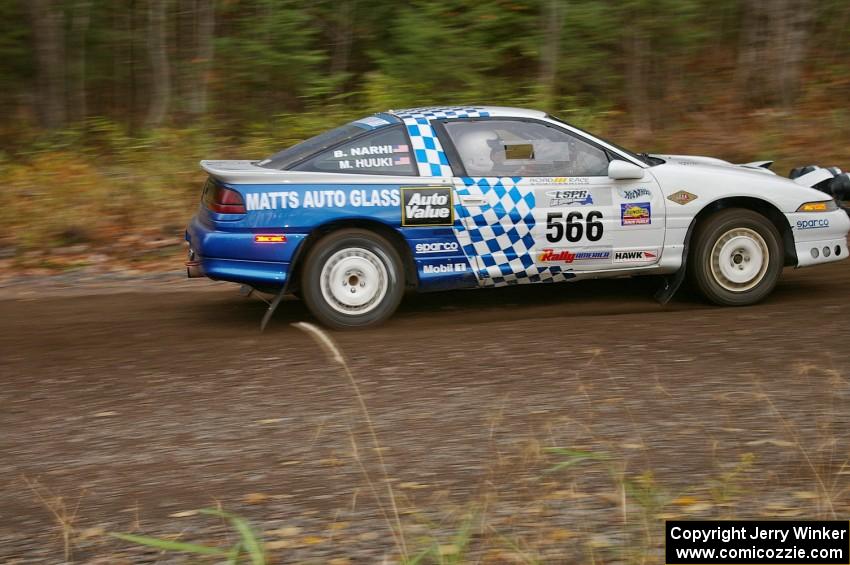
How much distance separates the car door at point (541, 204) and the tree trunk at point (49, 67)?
8289 millimetres

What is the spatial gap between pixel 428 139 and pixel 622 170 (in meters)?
1.44

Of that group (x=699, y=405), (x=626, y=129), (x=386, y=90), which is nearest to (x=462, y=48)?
(x=386, y=90)

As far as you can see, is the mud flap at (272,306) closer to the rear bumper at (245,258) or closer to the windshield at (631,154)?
the rear bumper at (245,258)

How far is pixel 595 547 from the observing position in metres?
3.93

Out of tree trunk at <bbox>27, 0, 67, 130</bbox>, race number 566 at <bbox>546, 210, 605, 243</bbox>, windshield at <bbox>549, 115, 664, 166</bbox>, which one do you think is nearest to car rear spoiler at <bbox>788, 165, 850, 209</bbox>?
windshield at <bbox>549, 115, 664, 166</bbox>

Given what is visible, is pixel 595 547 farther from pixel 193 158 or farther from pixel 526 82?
pixel 526 82

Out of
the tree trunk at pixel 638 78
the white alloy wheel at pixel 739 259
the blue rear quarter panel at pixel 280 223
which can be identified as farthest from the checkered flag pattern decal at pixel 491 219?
the tree trunk at pixel 638 78

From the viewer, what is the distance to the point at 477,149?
24.8 ft

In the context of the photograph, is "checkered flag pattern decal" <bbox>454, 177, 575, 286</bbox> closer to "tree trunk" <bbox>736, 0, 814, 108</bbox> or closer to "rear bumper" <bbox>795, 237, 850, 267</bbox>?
"rear bumper" <bbox>795, 237, 850, 267</bbox>

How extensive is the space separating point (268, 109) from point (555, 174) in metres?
7.86

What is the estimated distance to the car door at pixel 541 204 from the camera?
7469mm

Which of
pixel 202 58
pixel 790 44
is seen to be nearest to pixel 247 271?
pixel 202 58

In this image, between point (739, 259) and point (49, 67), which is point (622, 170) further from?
point (49, 67)

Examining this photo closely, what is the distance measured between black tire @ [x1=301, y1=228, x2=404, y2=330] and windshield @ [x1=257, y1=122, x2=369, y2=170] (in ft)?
2.04
